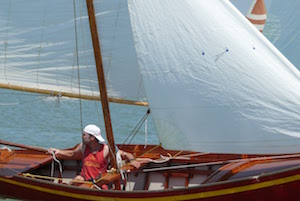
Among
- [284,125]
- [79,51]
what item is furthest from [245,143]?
[79,51]

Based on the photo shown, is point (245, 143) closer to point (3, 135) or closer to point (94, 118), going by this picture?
point (3, 135)

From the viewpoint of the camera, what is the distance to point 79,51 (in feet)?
33.8

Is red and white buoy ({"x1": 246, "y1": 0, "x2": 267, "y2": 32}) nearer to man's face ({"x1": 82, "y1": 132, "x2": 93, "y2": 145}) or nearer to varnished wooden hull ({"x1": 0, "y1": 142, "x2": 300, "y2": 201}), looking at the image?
varnished wooden hull ({"x1": 0, "y1": 142, "x2": 300, "y2": 201})

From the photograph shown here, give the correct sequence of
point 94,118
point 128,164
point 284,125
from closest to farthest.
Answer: point 284,125
point 128,164
point 94,118

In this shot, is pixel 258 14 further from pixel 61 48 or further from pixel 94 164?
pixel 94 164

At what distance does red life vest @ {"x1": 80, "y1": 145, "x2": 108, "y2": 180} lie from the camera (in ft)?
32.9

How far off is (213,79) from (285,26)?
7.26 m

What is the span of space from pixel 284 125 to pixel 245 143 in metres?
0.47

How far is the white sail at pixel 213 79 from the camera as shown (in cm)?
880

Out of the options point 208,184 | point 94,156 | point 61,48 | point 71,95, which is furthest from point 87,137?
point 208,184

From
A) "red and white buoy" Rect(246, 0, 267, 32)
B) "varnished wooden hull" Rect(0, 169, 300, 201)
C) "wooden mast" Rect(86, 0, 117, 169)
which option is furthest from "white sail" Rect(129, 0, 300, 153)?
"red and white buoy" Rect(246, 0, 267, 32)

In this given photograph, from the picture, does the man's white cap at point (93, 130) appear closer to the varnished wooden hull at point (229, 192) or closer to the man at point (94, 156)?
the man at point (94, 156)

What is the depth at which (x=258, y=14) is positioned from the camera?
49.5 feet

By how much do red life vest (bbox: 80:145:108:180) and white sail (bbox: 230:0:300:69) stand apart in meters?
6.64
